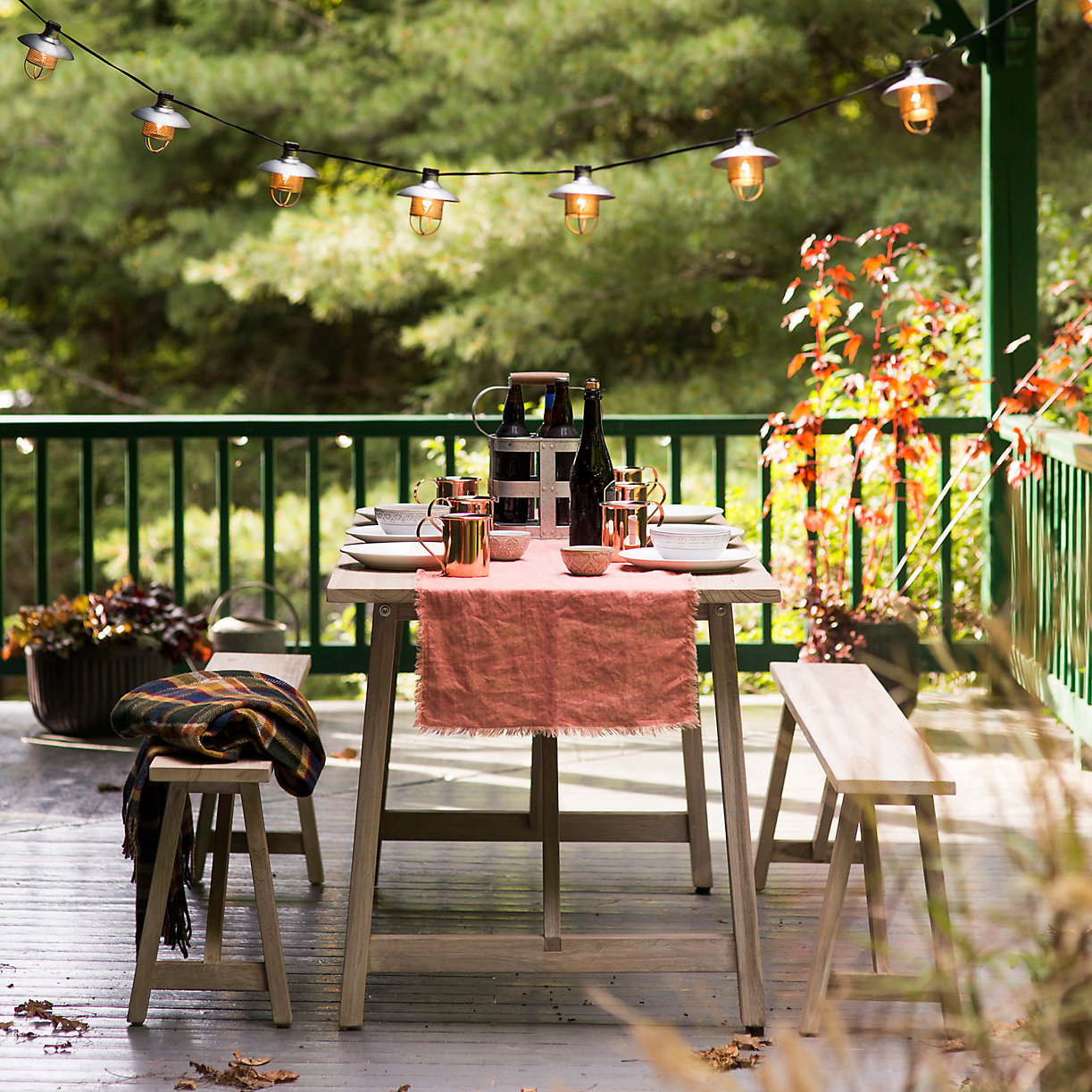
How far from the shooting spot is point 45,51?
300 cm

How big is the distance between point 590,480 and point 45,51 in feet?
5.02

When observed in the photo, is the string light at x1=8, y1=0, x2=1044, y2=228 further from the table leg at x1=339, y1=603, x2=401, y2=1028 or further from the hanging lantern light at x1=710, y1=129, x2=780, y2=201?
the table leg at x1=339, y1=603, x2=401, y2=1028

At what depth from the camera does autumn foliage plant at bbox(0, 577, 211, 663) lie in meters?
4.33

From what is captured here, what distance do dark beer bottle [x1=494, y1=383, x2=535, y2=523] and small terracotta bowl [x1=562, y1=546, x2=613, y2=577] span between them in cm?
49

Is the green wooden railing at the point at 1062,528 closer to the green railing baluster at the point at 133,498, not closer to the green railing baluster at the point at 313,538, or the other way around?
the green railing baluster at the point at 313,538

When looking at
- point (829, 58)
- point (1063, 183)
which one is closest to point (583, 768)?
point (1063, 183)

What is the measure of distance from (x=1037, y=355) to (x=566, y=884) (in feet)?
8.52

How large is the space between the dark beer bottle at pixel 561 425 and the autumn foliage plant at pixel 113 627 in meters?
1.90

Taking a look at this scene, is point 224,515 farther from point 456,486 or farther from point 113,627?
point 456,486

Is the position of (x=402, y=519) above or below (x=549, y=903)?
above

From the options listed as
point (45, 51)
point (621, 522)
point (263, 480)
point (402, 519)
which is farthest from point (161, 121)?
point (263, 480)

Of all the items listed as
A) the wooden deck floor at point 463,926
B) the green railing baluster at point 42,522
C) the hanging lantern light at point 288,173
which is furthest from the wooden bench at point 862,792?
the green railing baluster at point 42,522

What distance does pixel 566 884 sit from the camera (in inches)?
127

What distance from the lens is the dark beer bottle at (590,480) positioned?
9.14 ft
